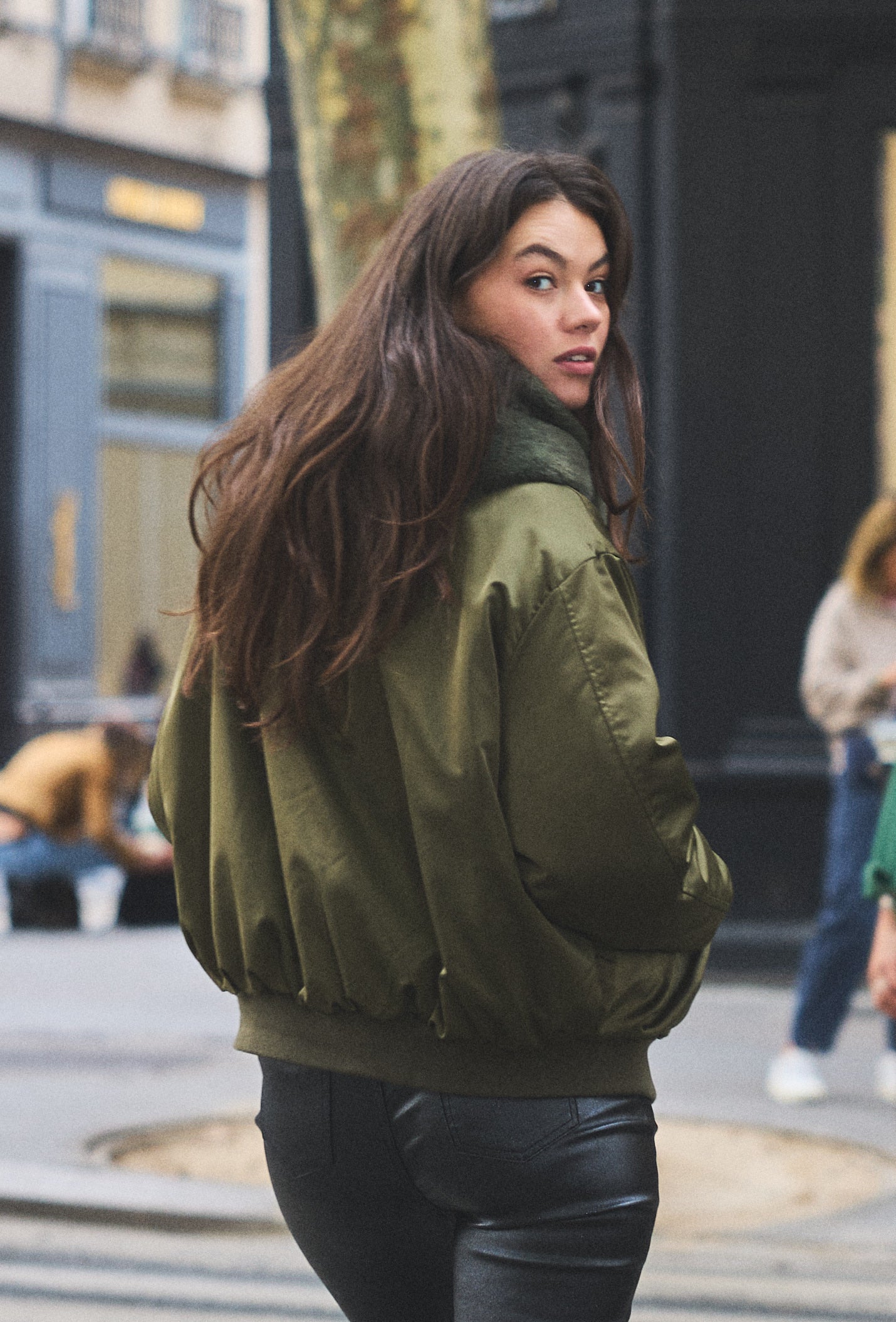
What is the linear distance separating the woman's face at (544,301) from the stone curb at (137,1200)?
3.33 metres

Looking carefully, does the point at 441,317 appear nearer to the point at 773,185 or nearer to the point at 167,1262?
the point at 167,1262

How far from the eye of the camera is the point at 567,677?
1.85 m

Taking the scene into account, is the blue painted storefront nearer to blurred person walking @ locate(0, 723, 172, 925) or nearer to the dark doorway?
the dark doorway

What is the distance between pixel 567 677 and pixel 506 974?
274 mm

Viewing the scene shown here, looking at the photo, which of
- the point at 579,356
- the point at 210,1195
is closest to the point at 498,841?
the point at 579,356

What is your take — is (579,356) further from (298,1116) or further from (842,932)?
(842,932)

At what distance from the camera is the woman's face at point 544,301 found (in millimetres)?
2031

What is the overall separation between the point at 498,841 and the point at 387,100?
13.8ft

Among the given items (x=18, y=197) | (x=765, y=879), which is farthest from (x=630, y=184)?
A: (x=18, y=197)

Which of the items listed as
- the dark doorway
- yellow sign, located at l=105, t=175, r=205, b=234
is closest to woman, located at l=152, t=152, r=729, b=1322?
the dark doorway

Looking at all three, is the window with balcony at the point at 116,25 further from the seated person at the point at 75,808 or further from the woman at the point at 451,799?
the woman at the point at 451,799

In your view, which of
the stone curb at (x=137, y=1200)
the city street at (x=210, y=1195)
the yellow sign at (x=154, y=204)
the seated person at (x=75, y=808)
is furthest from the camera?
the yellow sign at (x=154, y=204)

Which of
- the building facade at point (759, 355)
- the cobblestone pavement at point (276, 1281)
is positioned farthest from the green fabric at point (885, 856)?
the building facade at point (759, 355)

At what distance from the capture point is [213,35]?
2248 centimetres
